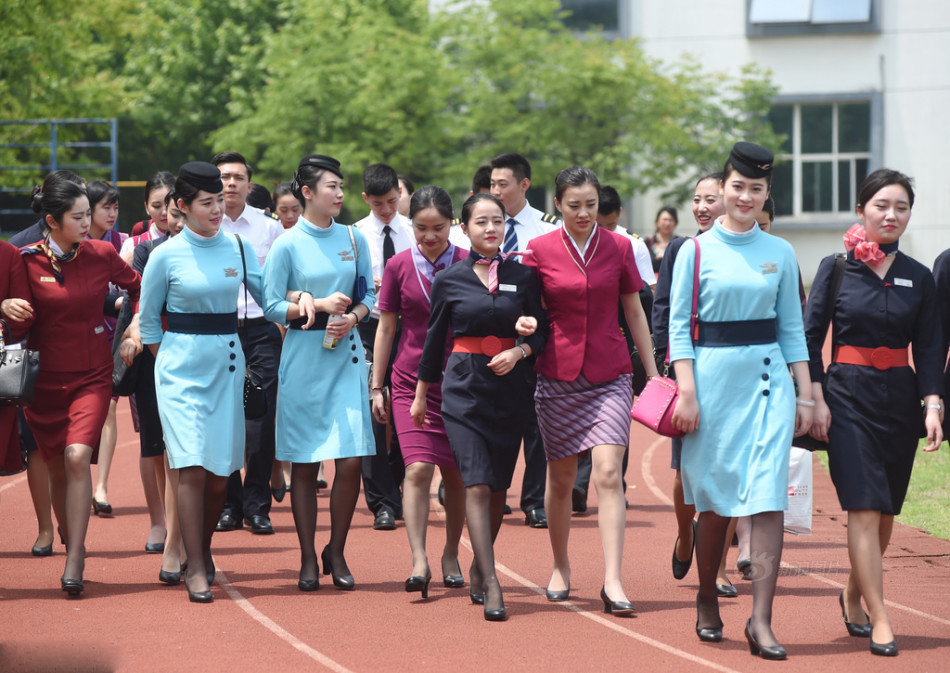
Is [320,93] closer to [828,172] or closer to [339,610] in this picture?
[828,172]

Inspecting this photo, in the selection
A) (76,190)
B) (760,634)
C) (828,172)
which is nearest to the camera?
(760,634)

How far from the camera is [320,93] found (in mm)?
28344

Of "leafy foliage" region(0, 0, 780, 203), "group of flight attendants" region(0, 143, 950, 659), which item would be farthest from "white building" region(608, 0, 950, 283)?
"group of flight attendants" region(0, 143, 950, 659)

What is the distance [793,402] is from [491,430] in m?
1.61

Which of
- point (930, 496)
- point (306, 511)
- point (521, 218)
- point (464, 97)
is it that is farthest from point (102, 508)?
point (464, 97)

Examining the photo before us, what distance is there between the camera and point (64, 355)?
7.57 meters

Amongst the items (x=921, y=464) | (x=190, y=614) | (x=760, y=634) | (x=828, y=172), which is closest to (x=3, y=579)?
(x=190, y=614)

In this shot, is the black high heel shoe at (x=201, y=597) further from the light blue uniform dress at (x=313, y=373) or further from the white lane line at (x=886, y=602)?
the white lane line at (x=886, y=602)

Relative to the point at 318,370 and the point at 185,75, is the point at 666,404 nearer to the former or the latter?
the point at 318,370

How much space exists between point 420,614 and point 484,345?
4.70 feet

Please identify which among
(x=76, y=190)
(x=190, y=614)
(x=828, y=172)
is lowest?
(x=190, y=614)

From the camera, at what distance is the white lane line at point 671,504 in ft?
22.7

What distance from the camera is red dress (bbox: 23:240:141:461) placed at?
7570mm

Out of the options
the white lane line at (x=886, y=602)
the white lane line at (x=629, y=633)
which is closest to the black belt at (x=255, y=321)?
the white lane line at (x=629, y=633)
